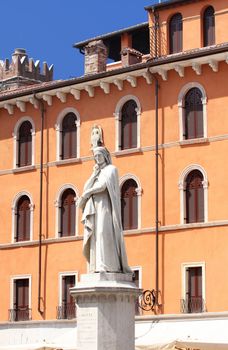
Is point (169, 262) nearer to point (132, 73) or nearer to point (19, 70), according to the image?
point (132, 73)

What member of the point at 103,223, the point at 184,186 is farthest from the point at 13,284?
the point at 103,223

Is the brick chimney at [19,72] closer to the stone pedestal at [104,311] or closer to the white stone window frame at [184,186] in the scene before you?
the white stone window frame at [184,186]

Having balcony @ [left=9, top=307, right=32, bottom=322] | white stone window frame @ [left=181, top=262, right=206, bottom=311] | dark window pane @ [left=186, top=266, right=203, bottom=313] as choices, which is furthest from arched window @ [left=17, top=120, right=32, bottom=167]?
dark window pane @ [left=186, top=266, right=203, bottom=313]

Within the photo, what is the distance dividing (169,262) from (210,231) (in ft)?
6.57

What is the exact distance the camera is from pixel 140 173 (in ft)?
128

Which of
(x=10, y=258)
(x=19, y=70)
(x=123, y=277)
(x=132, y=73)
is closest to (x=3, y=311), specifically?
(x=10, y=258)

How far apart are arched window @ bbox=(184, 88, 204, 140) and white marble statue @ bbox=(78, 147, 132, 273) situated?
19.4m

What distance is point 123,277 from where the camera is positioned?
59.6ft

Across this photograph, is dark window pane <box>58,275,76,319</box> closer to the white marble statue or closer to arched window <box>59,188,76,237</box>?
arched window <box>59,188,76,237</box>

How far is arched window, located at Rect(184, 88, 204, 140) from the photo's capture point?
124 ft

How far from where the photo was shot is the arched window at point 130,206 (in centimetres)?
3900

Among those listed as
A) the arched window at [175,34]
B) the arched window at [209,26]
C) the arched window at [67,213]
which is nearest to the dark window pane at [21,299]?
the arched window at [67,213]

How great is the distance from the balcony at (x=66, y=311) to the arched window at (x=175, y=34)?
10.5m

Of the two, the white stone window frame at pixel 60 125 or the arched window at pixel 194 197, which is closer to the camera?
the arched window at pixel 194 197
